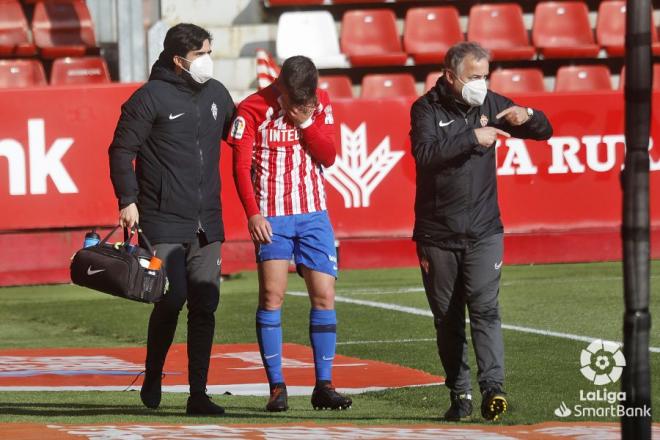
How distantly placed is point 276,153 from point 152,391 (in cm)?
143

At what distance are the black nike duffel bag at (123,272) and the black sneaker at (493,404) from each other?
1.71 m

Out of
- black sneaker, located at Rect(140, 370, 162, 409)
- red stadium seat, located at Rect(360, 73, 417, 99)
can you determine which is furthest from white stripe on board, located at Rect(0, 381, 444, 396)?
red stadium seat, located at Rect(360, 73, 417, 99)

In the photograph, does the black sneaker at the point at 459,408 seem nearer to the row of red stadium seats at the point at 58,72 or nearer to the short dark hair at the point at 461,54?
the short dark hair at the point at 461,54

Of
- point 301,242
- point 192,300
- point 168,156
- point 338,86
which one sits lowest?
point 192,300

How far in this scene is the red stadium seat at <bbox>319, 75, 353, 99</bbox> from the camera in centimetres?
1892

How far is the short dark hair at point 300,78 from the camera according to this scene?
768cm

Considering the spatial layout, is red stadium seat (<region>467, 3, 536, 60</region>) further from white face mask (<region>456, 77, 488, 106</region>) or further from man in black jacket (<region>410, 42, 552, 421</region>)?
white face mask (<region>456, 77, 488, 106</region>)

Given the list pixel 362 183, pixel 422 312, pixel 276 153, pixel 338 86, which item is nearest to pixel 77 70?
pixel 338 86

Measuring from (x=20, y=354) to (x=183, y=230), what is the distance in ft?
11.2

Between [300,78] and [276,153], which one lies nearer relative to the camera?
[300,78]

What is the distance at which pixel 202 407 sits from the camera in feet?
25.5

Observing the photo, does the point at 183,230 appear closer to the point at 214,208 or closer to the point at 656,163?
the point at 214,208

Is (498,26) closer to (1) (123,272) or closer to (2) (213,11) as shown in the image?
(2) (213,11)

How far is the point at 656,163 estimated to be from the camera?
16.5 meters
